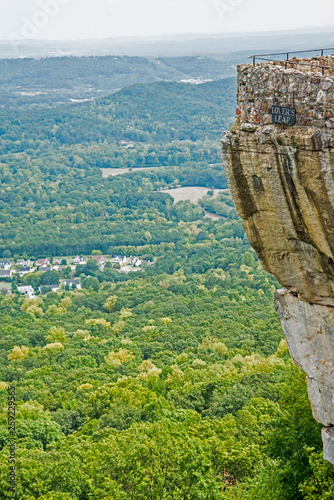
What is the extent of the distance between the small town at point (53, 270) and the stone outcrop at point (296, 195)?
78804mm

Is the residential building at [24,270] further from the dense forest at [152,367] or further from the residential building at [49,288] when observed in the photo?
the residential building at [49,288]

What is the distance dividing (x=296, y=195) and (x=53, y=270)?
88.9 metres

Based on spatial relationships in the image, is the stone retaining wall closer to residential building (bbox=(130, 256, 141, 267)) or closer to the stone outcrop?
the stone outcrop

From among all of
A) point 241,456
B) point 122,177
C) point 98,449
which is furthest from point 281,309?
point 122,177

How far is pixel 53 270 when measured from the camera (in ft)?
324

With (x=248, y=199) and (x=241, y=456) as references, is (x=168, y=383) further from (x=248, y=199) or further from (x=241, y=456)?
(x=248, y=199)

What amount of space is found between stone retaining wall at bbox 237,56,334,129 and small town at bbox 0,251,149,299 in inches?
3150

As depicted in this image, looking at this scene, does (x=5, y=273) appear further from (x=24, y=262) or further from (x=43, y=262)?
(x=43, y=262)

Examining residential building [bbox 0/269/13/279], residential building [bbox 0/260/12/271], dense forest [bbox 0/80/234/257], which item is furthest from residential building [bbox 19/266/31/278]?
dense forest [bbox 0/80/234/257]

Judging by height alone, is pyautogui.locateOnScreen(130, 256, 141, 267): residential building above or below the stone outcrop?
below

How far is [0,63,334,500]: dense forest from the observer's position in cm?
2020

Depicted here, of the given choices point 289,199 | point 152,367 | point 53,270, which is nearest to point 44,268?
point 53,270

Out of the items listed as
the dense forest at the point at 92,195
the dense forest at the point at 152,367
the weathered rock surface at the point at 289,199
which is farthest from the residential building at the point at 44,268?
the weathered rock surface at the point at 289,199

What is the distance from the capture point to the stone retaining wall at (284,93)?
37.2ft
